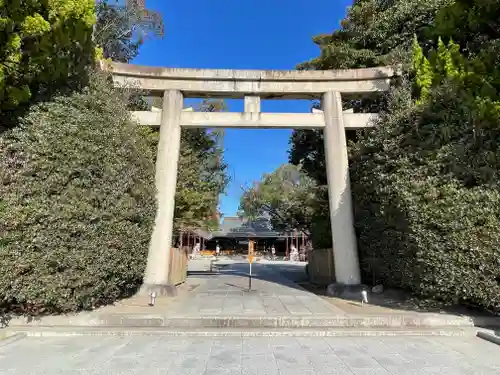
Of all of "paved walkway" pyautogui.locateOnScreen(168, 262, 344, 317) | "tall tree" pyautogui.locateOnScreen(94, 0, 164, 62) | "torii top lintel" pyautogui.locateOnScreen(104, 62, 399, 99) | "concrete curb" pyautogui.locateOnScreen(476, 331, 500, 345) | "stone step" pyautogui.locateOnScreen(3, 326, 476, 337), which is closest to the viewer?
"concrete curb" pyautogui.locateOnScreen(476, 331, 500, 345)

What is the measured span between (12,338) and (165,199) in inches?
194

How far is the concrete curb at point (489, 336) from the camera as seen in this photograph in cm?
571

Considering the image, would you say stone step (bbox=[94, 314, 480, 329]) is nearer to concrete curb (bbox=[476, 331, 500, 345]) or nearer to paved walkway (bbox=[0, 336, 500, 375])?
concrete curb (bbox=[476, 331, 500, 345])

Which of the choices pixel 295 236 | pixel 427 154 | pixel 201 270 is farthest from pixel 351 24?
pixel 295 236

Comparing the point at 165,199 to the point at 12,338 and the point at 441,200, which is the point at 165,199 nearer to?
the point at 12,338

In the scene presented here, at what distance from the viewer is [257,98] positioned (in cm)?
1077

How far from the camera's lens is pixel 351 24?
45.2 ft

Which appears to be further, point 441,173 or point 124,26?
point 124,26

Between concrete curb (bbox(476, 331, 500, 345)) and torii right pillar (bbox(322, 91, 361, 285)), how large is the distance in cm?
367

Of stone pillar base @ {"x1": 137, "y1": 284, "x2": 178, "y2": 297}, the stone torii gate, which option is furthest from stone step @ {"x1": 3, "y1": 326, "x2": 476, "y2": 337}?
the stone torii gate

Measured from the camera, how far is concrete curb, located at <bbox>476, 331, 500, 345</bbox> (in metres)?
5.71

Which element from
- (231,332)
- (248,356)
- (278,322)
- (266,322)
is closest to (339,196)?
(278,322)

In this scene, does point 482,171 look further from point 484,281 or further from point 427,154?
point 484,281

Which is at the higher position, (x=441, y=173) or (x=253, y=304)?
(x=441, y=173)
